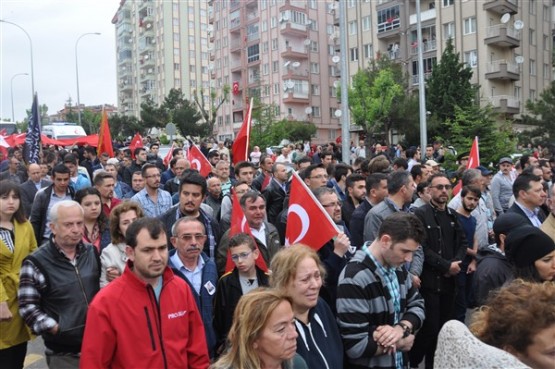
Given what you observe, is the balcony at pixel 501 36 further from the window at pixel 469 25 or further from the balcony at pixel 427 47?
the balcony at pixel 427 47

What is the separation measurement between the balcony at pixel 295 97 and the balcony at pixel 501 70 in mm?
26387

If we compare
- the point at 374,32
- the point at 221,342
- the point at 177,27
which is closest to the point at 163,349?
the point at 221,342

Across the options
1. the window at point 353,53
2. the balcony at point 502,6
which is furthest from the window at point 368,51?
the balcony at point 502,6

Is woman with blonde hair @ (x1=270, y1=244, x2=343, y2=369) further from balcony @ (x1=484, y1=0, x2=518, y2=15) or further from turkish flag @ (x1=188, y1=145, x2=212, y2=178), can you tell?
balcony @ (x1=484, y1=0, x2=518, y2=15)

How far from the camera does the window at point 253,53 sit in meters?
72.6

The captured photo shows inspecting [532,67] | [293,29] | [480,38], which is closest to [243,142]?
[480,38]

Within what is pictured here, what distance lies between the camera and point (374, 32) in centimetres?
5575

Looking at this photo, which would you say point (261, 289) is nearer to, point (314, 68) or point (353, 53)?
point (353, 53)

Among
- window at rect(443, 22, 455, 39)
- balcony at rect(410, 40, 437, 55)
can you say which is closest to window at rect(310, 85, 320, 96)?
balcony at rect(410, 40, 437, 55)

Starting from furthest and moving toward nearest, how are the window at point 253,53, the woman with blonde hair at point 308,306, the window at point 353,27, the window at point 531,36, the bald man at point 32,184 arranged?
the window at point 253,53
the window at point 353,27
the window at point 531,36
the bald man at point 32,184
the woman with blonde hair at point 308,306

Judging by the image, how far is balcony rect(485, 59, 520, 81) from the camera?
45469 mm

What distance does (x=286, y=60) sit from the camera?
6875 centimetres

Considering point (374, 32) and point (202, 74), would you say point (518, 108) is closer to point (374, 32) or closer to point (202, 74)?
point (374, 32)

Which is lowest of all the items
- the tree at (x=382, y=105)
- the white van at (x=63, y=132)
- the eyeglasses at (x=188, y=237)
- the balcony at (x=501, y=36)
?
the eyeglasses at (x=188, y=237)
